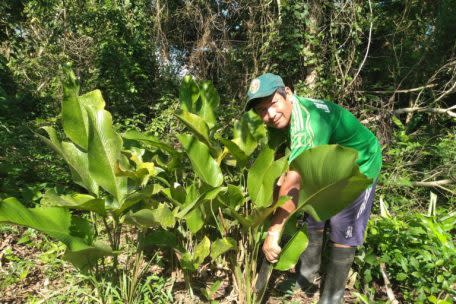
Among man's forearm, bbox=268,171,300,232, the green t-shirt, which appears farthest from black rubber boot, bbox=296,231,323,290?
man's forearm, bbox=268,171,300,232

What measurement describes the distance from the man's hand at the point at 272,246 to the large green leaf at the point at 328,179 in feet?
Result: 0.95

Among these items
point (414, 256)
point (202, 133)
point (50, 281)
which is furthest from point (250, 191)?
point (50, 281)

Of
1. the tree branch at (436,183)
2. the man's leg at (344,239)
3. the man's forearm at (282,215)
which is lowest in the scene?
the tree branch at (436,183)

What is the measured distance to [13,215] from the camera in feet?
4.18

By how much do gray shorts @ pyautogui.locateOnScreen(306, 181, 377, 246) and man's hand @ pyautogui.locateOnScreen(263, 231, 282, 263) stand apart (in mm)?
437

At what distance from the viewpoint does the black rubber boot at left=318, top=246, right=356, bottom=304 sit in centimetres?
196

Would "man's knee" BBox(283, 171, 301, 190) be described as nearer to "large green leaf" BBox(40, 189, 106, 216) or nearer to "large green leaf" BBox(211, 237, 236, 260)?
"large green leaf" BBox(211, 237, 236, 260)

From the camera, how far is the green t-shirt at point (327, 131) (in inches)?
62.9

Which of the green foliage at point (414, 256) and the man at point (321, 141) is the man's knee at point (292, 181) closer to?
the man at point (321, 141)

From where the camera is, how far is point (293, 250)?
1690mm

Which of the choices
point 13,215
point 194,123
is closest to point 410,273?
point 194,123

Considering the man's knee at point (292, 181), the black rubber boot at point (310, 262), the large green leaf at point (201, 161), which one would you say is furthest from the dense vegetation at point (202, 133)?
the black rubber boot at point (310, 262)

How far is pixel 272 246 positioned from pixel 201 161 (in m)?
0.53

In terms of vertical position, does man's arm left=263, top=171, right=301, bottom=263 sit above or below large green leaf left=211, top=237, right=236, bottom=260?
above
